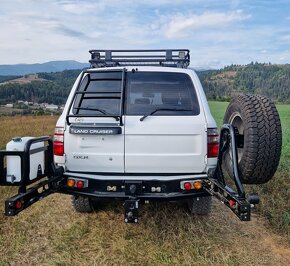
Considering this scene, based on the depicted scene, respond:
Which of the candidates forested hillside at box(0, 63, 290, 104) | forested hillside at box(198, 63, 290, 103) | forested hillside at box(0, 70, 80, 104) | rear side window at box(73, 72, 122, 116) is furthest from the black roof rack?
forested hillside at box(198, 63, 290, 103)

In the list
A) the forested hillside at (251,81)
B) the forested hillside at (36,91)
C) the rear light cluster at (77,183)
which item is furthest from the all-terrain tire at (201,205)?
the forested hillside at (251,81)

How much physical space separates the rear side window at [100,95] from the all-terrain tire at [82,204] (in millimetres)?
1316

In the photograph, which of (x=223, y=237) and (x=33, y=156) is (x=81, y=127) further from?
(x=223, y=237)

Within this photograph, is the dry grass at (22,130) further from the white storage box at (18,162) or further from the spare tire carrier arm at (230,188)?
the spare tire carrier arm at (230,188)

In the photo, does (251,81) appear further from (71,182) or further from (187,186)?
(71,182)

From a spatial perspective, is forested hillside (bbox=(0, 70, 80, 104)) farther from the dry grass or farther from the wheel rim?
the wheel rim

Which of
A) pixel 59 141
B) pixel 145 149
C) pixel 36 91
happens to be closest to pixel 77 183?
pixel 59 141

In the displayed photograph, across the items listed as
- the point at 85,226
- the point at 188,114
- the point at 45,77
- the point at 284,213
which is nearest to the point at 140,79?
the point at 188,114

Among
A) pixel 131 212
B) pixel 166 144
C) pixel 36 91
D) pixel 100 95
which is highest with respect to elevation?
pixel 36 91

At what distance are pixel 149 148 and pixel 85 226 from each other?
1492 millimetres

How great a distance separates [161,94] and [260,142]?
1251mm

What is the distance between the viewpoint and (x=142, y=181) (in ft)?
12.8

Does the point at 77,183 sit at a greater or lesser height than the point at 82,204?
greater

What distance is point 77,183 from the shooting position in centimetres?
398
